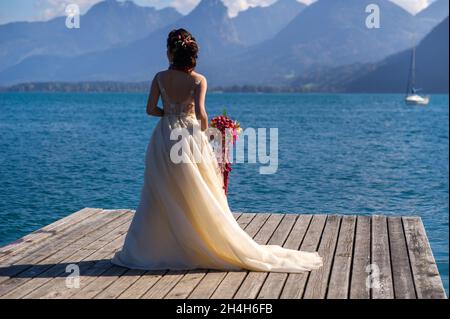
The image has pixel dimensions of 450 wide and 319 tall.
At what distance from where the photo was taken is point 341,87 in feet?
567

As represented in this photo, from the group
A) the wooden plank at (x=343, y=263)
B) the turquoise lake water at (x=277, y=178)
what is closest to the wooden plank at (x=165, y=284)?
the wooden plank at (x=343, y=263)

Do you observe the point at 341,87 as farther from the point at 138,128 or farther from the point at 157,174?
the point at 157,174

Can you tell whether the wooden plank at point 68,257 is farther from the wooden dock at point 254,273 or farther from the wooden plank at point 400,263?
the wooden plank at point 400,263

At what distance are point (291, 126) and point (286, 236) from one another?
152 feet

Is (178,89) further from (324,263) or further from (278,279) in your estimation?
(324,263)

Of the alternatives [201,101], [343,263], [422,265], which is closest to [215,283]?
[343,263]

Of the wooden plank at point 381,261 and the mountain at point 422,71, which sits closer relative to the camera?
the wooden plank at point 381,261

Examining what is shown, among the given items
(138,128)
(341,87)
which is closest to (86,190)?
(138,128)

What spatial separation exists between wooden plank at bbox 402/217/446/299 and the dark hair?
267cm

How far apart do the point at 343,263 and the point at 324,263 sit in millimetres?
177

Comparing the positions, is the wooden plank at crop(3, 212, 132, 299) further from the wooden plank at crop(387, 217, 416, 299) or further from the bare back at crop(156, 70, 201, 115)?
the wooden plank at crop(387, 217, 416, 299)

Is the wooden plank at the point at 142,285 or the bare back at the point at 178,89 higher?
the bare back at the point at 178,89

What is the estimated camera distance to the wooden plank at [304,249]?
5.55 m
